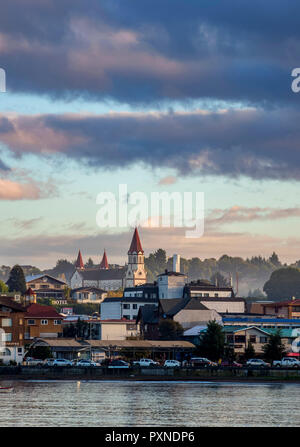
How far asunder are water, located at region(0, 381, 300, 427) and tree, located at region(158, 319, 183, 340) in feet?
131

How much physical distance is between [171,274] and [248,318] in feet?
127

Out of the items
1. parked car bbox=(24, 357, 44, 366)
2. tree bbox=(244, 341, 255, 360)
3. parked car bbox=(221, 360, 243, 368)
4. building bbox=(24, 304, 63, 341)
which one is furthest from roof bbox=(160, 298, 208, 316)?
parked car bbox=(24, 357, 44, 366)

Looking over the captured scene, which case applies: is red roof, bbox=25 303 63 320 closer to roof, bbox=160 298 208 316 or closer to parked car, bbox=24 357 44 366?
parked car, bbox=24 357 44 366

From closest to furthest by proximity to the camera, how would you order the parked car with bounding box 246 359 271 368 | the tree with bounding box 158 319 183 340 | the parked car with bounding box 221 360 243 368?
the parked car with bounding box 221 360 243 368
the parked car with bounding box 246 359 271 368
the tree with bounding box 158 319 183 340

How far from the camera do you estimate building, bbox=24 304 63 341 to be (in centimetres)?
13875

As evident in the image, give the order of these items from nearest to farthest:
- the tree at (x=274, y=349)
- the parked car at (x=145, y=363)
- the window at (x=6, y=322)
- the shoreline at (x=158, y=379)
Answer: the shoreline at (x=158, y=379), the parked car at (x=145, y=363), the tree at (x=274, y=349), the window at (x=6, y=322)

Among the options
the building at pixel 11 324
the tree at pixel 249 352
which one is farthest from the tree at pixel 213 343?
the building at pixel 11 324

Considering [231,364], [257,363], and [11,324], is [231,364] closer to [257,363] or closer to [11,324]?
[257,363]

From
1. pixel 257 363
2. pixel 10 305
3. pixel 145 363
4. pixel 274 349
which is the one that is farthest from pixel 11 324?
pixel 274 349

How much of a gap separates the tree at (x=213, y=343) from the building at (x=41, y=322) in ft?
84.2

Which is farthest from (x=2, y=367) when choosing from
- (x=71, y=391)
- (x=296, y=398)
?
(x=296, y=398)

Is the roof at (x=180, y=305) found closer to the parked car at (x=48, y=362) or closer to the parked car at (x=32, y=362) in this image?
the parked car at (x=32, y=362)

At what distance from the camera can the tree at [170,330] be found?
473 feet

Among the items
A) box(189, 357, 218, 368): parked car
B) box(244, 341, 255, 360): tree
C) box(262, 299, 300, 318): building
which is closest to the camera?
box(189, 357, 218, 368): parked car
